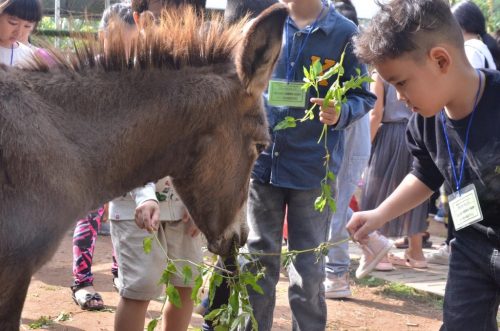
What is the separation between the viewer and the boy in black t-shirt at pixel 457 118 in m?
3.46

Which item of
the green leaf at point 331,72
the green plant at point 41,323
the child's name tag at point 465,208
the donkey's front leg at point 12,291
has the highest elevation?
the green leaf at point 331,72

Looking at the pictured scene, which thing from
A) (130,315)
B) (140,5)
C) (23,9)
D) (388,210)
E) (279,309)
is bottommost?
(279,309)

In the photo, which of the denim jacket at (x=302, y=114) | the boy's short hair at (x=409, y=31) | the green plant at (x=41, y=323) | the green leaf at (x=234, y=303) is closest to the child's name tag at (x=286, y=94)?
the denim jacket at (x=302, y=114)

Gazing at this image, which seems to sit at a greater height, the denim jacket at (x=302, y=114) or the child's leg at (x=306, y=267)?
the denim jacket at (x=302, y=114)

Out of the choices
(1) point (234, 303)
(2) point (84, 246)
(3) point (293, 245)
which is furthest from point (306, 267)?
(2) point (84, 246)

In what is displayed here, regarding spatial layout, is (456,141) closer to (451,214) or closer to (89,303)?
(451,214)

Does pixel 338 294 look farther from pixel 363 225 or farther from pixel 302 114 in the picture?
pixel 363 225

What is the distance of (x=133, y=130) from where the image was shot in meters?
3.19

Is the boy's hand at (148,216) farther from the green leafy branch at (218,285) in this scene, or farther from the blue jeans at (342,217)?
the blue jeans at (342,217)

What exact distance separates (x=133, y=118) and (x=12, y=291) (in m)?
0.90

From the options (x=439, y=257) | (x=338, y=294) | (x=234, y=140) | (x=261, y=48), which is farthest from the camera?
(x=439, y=257)

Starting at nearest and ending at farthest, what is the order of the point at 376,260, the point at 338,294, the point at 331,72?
the point at 331,72 < the point at 376,260 < the point at 338,294

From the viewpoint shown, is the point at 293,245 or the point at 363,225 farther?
the point at 293,245

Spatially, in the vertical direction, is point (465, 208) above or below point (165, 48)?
below
